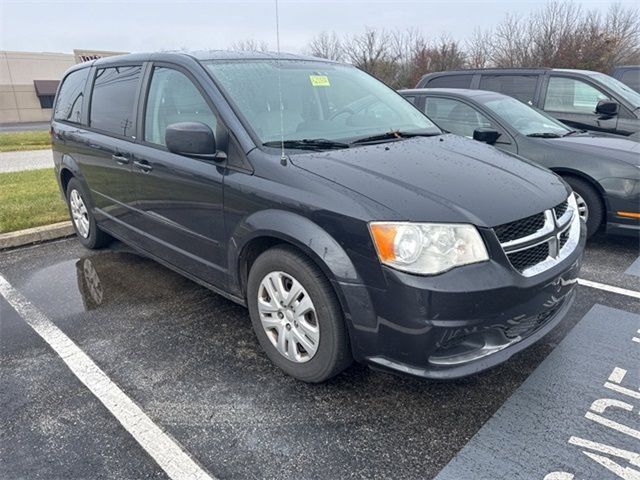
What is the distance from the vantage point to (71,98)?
4.95m

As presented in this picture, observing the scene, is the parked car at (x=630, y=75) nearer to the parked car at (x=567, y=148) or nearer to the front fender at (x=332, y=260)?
the parked car at (x=567, y=148)

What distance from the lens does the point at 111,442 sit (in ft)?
7.62

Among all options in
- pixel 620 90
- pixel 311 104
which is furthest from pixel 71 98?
pixel 620 90

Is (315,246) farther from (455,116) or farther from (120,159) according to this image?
(455,116)

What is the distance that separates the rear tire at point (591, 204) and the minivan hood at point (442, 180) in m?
2.14

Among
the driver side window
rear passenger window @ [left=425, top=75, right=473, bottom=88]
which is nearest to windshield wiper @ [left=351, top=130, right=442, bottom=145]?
the driver side window

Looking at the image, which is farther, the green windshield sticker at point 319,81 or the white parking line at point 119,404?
the green windshield sticker at point 319,81

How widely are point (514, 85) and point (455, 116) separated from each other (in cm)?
199

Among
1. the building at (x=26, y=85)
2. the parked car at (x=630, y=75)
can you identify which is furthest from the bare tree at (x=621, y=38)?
the building at (x=26, y=85)

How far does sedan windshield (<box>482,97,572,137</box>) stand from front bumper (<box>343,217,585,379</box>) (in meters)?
3.38

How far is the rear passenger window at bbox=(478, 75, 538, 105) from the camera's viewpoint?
6922 millimetres

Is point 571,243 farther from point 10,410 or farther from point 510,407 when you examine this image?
point 10,410

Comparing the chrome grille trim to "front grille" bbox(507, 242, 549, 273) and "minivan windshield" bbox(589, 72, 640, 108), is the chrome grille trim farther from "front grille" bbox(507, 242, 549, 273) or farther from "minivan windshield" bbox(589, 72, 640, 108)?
"minivan windshield" bbox(589, 72, 640, 108)

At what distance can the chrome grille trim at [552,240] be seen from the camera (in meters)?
2.39
